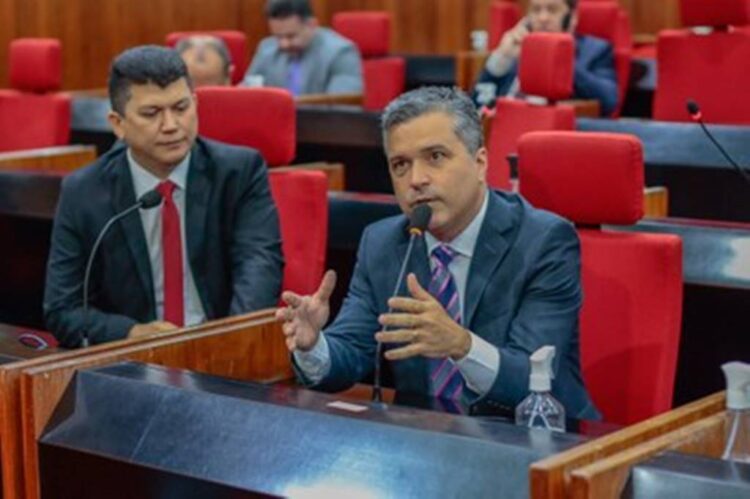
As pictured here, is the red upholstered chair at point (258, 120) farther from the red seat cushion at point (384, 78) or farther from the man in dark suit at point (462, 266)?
the red seat cushion at point (384, 78)

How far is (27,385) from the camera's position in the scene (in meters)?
2.41

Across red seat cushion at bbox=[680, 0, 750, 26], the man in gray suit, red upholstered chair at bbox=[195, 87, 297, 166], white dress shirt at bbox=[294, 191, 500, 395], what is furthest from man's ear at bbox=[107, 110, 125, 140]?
the man in gray suit

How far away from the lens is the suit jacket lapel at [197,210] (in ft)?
12.0

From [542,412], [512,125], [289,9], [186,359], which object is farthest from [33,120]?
[542,412]

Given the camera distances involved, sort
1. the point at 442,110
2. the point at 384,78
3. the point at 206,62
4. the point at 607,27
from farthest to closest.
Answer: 1. the point at 384,78
2. the point at 607,27
3. the point at 206,62
4. the point at 442,110

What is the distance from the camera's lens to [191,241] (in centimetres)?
365

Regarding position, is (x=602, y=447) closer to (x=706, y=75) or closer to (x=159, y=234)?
(x=159, y=234)

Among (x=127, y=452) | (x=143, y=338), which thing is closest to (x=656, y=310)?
(x=143, y=338)

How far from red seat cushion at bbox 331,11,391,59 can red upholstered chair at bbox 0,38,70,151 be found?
2.19 m

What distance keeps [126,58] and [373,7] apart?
6882 mm

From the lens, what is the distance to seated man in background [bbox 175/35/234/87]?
5.35 meters

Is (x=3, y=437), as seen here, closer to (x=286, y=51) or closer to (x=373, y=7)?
(x=286, y=51)

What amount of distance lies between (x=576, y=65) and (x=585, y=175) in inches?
144

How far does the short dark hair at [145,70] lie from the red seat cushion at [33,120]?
324 cm
